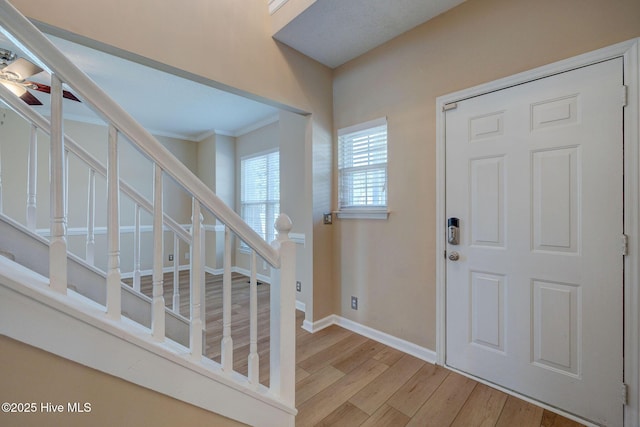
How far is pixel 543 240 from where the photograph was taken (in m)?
1.60

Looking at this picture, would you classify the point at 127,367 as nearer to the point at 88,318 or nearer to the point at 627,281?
the point at 88,318

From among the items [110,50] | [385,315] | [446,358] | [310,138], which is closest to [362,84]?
[310,138]

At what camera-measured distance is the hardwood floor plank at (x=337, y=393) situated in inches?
60.6

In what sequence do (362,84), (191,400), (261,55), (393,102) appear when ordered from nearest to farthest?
1. (191,400)
2. (261,55)
3. (393,102)
4. (362,84)

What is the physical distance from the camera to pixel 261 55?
2.12m

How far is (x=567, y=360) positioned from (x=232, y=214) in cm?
208

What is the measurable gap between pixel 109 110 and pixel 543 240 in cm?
228

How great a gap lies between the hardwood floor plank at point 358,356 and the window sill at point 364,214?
45.4 inches

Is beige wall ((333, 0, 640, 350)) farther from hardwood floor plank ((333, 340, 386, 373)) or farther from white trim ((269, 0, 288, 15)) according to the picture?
white trim ((269, 0, 288, 15))

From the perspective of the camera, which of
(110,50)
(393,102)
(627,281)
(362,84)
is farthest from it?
(362,84)

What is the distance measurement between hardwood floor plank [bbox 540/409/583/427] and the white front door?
2.4 inches

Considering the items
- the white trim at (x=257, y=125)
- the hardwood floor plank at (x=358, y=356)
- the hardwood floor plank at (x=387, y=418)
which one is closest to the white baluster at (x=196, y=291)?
the hardwood floor plank at (x=387, y=418)

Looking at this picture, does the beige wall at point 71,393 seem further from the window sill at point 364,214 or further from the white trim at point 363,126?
the white trim at point 363,126

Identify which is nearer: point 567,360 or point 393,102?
point 567,360
